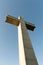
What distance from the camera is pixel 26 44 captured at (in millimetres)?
6816

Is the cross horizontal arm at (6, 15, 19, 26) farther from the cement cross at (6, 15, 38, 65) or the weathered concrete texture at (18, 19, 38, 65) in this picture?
the weathered concrete texture at (18, 19, 38, 65)

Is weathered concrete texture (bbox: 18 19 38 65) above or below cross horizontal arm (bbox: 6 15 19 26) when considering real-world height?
below

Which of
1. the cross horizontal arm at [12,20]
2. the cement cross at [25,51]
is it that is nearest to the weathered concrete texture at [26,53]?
the cement cross at [25,51]

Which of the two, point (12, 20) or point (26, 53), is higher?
point (12, 20)

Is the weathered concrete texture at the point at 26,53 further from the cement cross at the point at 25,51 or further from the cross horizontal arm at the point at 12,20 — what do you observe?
the cross horizontal arm at the point at 12,20

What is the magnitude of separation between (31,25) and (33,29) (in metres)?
0.40

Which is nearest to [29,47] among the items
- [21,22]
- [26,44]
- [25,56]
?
[26,44]

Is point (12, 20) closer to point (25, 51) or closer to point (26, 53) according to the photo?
point (25, 51)

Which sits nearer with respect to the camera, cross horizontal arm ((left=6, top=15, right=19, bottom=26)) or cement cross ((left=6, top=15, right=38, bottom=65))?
cement cross ((left=6, top=15, right=38, bottom=65))

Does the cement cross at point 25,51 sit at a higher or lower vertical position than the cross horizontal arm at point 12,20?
lower

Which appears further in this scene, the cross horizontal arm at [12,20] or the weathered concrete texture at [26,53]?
the cross horizontal arm at [12,20]

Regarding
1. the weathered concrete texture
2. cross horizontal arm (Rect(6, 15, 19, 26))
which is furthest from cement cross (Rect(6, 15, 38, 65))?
cross horizontal arm (Rect(6, 15, 19, 26))

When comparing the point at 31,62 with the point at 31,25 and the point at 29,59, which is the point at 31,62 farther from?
the point at 31,25

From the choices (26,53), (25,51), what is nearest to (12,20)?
(25,51)
